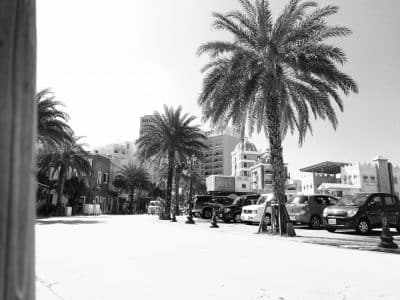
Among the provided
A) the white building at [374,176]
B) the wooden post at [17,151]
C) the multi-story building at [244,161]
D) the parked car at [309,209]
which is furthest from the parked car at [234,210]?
the multi-story building at [244,161]

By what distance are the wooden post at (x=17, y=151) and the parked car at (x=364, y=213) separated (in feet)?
49.2

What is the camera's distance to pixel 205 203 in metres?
29.2

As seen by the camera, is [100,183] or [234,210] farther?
[100,183]

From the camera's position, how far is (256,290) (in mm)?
4320

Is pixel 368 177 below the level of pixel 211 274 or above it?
above

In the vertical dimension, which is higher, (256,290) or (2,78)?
(2,78)

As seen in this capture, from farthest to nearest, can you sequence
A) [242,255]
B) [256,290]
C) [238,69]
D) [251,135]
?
[251,135]
[238,69]
[242,255]
[256,290]

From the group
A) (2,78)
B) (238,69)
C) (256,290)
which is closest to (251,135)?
(238,69)

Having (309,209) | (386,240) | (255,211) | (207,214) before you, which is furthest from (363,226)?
(207,214)

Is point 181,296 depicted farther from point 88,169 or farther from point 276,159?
point 88,169

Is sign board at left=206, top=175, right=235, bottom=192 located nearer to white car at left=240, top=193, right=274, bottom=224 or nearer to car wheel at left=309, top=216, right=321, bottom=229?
white car at left=240, top=193, right=274, bottom=224

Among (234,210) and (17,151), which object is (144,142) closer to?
(234,210)

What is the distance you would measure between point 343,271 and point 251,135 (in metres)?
11.5

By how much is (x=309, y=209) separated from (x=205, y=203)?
12515 millimetres
